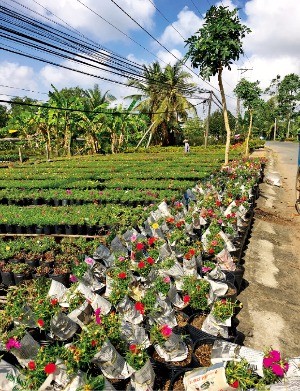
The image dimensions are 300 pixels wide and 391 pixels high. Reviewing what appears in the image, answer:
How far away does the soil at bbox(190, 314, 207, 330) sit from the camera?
427cm

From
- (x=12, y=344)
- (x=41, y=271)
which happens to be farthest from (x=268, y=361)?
(x=41, y=271)

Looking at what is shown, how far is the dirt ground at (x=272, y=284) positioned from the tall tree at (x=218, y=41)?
5.69m

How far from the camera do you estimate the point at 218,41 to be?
10883 mm

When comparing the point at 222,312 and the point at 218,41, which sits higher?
the point at 218,41

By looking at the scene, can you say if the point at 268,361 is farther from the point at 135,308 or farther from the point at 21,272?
the point at 21,272

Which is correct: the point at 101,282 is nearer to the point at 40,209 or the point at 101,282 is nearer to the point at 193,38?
the point at 40,209

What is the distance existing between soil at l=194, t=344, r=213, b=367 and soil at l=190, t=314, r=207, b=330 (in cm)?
43

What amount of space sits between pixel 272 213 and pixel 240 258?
416 cm

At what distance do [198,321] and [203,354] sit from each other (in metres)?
0.64

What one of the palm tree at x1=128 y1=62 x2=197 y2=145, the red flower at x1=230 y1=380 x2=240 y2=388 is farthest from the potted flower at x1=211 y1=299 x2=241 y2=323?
the palm tree at x1=128 y1=62 x2=197 y2=145

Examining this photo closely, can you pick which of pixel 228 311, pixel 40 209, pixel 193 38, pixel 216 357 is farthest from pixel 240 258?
pixel 193 38

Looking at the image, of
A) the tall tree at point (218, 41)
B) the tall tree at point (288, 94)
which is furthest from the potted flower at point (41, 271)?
the tall tree at point (288, 94)

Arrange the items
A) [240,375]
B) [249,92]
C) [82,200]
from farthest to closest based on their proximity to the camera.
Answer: [249,92], [82,200], [240,375]

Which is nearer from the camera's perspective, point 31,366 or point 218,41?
point 31,366
